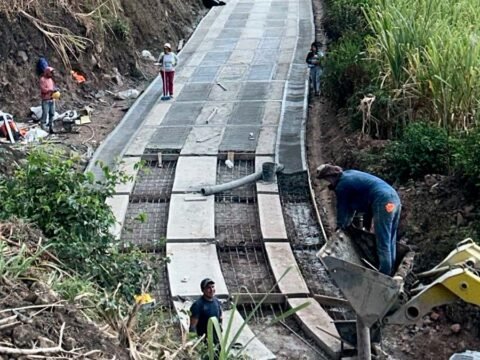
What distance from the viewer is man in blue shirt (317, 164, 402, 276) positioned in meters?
7.53

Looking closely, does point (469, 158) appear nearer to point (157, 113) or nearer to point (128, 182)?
point (128, 182)

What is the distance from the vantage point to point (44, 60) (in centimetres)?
1677

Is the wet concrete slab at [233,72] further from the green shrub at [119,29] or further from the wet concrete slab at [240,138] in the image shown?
the wet concrete slab at [240,138]

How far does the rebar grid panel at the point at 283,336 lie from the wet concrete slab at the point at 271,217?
1.73m

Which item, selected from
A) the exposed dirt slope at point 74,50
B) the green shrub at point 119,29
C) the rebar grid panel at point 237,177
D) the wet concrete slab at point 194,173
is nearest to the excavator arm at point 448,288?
the rebar grid panel at point 237,177

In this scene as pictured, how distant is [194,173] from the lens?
1371 centimetres

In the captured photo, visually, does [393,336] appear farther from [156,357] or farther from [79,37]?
[79,37]

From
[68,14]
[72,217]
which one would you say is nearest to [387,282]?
[72,217]

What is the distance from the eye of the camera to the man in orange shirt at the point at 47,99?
15258 mm

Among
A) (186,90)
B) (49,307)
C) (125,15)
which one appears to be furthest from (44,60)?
(49,307)

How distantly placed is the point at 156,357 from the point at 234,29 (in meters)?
20.2

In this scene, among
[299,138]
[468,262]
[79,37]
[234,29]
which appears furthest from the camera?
[234,29]

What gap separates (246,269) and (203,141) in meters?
4.94

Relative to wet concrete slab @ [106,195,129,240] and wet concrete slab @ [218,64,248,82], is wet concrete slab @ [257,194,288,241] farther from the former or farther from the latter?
wet concrete slab @ [218,64,248,82]
